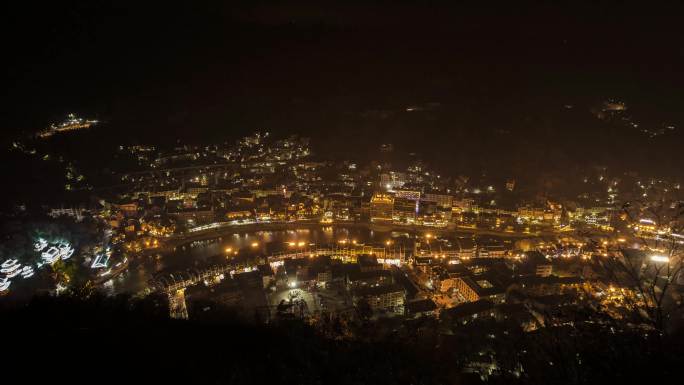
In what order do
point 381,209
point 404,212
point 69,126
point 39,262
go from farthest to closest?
1. point 69,126
2. point 381,209
3. point 404,212
4. point 39,262

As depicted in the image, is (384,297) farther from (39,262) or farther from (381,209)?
(39,262)

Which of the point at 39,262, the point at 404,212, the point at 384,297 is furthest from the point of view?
the point at 404,212

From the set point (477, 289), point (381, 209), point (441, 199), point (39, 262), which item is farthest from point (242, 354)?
point (441, 199)

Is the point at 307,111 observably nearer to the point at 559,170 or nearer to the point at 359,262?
the point at 559,170

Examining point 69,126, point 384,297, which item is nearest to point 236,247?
point 384,297

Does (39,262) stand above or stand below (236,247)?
above

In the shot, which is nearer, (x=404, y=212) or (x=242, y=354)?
(x=242, y=354)

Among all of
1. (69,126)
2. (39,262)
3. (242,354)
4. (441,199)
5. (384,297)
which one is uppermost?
(69,126)

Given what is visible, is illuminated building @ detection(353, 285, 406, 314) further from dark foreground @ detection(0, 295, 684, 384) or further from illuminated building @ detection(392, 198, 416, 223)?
illuminated building @ detection(392, 198, 416, 223)

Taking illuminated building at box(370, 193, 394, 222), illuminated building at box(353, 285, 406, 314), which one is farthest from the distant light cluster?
illuminated building at box(370, 193, 394, 222)
